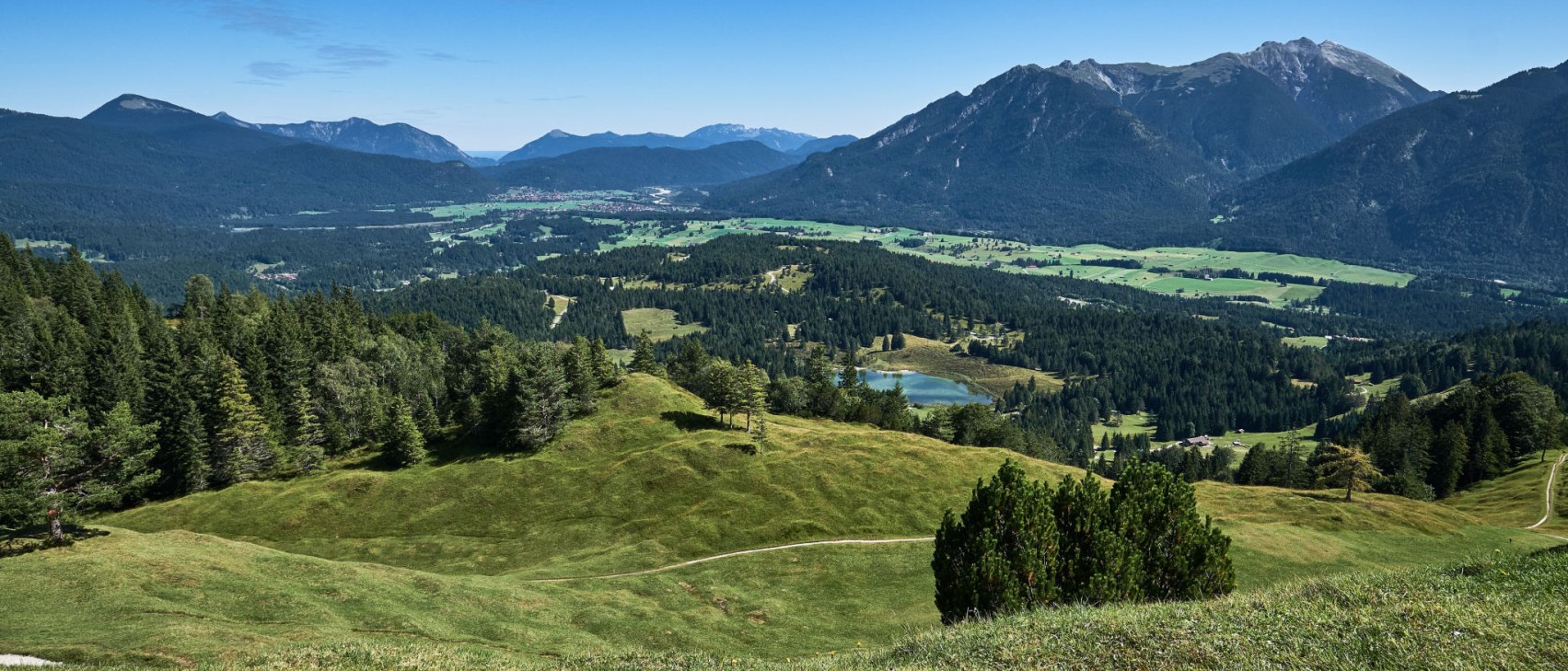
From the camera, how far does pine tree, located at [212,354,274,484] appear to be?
103 meters

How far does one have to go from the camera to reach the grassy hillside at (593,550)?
51.6 m

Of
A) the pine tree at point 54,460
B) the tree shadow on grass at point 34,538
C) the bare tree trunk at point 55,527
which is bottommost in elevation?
the tree shadow on grass at point 34,538

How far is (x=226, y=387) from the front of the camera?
344ft

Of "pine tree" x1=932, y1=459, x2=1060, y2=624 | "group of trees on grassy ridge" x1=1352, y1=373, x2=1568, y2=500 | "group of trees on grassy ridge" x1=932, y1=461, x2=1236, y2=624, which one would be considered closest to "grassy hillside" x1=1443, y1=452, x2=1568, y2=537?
"group of trees on grassy ridge" x1=1352, y1=373, x2=1568, y2=500

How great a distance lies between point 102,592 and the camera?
52562 millimetres

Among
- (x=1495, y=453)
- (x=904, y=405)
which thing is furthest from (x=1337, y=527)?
(x=904, y=405)

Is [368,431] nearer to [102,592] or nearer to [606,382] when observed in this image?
[606,382]

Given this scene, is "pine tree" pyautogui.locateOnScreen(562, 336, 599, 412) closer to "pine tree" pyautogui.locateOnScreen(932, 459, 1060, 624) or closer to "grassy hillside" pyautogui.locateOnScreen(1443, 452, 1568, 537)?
"pine tree" pyautogui.locateOnScreen(932, 459, 1060, 624)

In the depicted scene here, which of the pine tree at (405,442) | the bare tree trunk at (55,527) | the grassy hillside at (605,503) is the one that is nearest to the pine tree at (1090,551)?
the grassy hillside at (605,503)

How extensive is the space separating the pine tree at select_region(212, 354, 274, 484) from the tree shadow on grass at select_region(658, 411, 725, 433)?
59.4 m

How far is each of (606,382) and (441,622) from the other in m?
81.0

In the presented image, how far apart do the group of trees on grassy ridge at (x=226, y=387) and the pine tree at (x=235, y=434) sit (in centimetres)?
19

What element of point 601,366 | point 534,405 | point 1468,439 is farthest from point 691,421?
point 1468,439

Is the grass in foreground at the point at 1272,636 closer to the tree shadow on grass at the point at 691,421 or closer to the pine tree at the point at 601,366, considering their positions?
the tree shadow on grass at the point at 691,421
